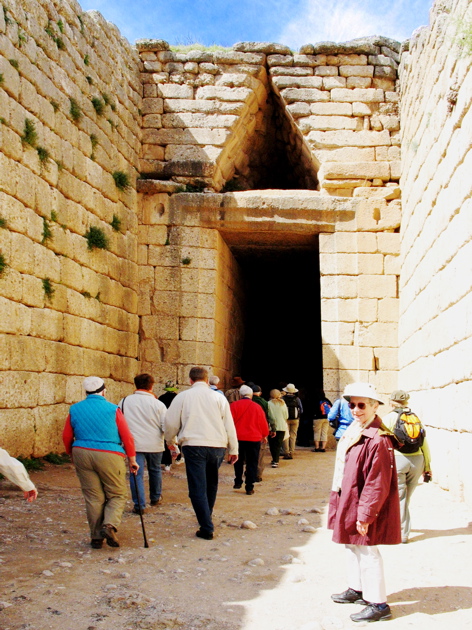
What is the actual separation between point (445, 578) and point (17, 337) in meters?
5.42

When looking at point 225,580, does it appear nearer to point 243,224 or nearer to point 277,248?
point 243,224

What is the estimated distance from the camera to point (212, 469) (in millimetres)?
5414

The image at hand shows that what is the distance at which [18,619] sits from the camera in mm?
3301

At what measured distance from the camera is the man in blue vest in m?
4.73

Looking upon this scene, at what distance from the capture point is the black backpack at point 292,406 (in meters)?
11.0

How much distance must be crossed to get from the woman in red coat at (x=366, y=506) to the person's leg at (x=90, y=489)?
1924 millimetres

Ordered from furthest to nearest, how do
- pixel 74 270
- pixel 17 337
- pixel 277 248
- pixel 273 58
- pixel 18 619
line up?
1. pixel 277 248
2. pixel 273 58
3. pixel 74 270
4. pixel 17 337
5. pixel 18 619

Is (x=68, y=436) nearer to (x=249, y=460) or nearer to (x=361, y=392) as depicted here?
(x=361, y=392)

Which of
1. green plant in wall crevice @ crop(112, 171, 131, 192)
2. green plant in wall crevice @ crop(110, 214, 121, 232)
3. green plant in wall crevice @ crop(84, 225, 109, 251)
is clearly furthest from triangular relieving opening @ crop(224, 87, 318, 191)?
green plant in wall crevice @ crop(84, 225, 109, 251)

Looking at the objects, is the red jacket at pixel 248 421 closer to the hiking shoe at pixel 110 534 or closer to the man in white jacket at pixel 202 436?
the man in white jacket at pixel 202 436

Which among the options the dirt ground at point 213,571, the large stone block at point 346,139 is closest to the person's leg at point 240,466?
the dirt ground at point 213,571

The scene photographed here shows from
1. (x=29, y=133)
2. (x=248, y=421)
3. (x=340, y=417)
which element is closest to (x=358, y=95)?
(x=29, y=133)

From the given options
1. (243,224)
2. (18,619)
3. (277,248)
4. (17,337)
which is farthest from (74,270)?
(18,619)

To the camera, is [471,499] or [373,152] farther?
[373,152]
